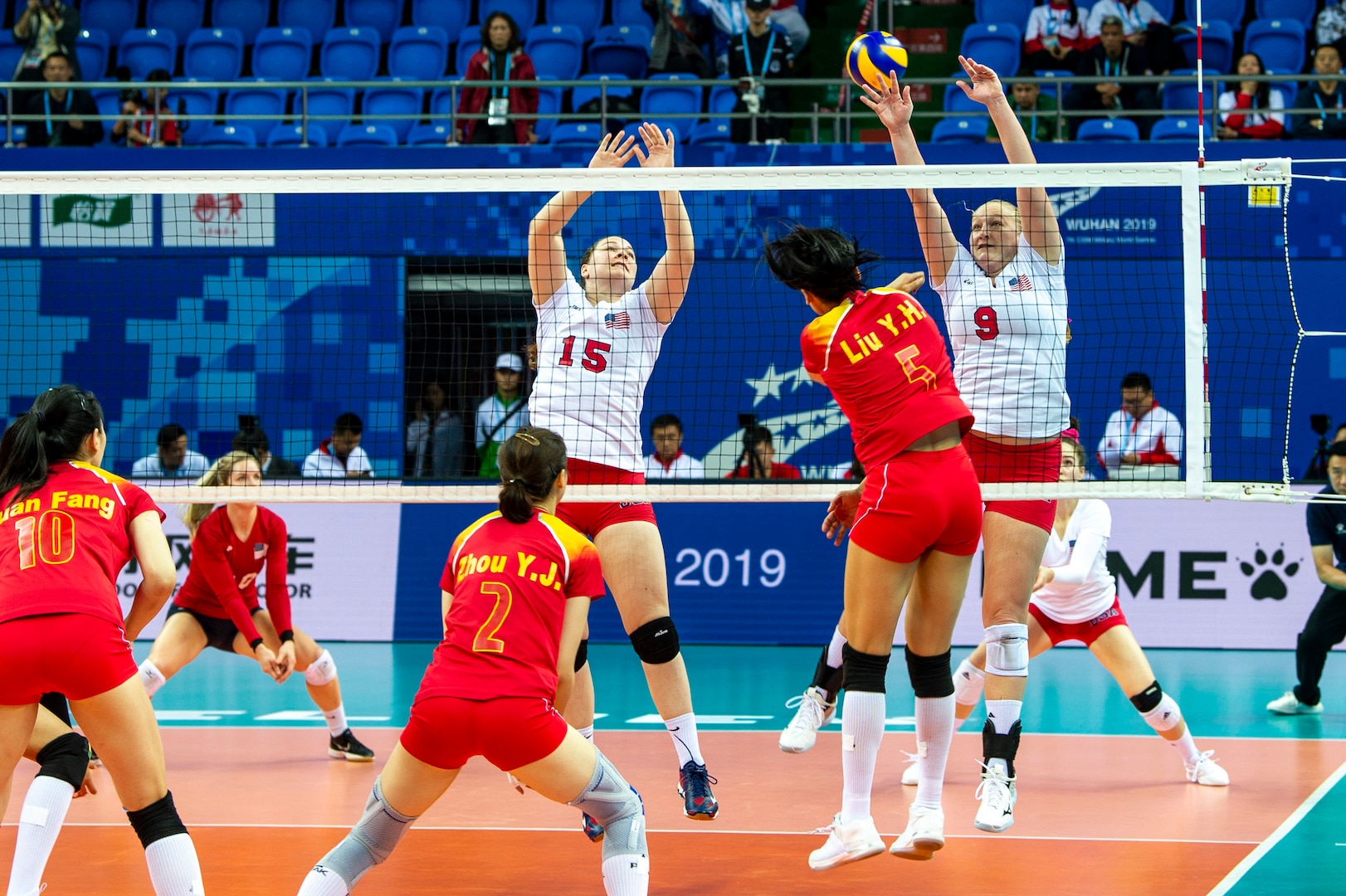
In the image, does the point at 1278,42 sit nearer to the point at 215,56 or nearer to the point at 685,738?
the point at 215,56

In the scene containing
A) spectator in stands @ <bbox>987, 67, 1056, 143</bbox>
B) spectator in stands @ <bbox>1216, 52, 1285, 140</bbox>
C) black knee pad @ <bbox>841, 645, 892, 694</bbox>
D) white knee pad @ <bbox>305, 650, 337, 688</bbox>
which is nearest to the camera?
black knee pad @ <bbox>841, 645, 892, 694</bbox>

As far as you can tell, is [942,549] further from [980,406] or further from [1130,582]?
[1130,582]

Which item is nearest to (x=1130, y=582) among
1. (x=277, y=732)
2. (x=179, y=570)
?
(x=277, y=732)

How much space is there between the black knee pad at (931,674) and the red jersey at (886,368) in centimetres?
78

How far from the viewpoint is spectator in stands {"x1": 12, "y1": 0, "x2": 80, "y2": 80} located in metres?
14.8

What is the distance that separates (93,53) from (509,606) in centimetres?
1399

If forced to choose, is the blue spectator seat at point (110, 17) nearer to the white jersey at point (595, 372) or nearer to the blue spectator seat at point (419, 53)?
the blue spectator seat at point (419, 53)

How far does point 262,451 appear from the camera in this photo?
10.4 meters

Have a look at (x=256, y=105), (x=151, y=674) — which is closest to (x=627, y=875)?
(x=151, y=674)

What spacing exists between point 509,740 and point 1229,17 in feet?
46.2

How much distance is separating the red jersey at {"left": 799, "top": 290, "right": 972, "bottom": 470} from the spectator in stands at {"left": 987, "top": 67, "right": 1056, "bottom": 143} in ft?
26.0

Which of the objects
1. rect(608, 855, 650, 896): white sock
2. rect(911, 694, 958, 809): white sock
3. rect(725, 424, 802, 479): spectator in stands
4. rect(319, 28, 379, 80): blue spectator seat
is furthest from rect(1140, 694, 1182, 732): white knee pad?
rect(319, 28, 379, 80): blue spectator seat

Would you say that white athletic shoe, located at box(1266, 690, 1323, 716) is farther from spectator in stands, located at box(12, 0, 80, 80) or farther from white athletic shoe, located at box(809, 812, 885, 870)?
spectator in stands, located at box(12, 0, 80, 80)

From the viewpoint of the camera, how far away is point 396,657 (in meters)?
11.6
